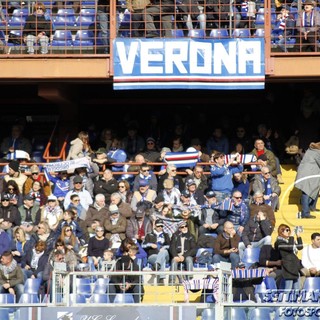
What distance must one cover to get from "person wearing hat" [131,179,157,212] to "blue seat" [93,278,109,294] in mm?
2688

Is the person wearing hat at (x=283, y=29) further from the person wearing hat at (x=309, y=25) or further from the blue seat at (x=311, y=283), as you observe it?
the blue seat at (x=311, y=283)

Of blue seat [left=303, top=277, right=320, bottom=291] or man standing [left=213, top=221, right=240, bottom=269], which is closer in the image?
blue seat [left=303, top=277, right=320, bottom=291]

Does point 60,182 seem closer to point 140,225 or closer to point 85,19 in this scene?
point 140,225

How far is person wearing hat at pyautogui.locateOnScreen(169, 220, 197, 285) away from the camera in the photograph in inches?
1037

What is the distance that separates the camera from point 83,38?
29.6 m

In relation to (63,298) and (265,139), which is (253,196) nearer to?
(265,139)

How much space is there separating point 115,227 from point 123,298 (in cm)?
264

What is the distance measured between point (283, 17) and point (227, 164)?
2692 mm

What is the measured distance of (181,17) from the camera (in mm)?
30078

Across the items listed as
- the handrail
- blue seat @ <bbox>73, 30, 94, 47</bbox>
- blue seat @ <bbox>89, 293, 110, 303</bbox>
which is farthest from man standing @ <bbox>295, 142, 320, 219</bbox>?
blue seat @ <bbox>89, 293, 110, 303</bbox>

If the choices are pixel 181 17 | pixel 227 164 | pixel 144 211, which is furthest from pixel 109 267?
pixel 181 17

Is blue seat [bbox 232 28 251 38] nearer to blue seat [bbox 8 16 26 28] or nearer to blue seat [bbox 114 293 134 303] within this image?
blue seat [bbox 8 16 26 28]

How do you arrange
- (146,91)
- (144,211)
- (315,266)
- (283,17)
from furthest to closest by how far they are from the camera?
(146,91) → (283,17) → (144,211) → (315,266)

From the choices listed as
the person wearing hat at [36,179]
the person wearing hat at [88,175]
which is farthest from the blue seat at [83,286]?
the person wearing hat at [36,179]
